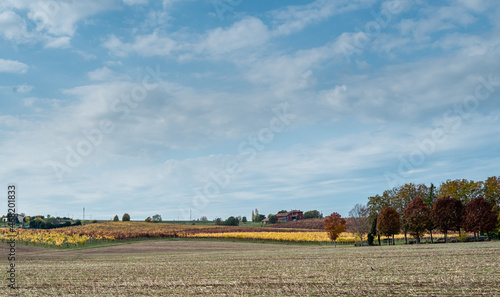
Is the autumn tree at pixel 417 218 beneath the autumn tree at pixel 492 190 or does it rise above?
beneath

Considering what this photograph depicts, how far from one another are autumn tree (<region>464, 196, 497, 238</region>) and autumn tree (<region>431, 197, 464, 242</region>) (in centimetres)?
226

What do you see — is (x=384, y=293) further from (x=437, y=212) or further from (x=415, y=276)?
(x=437, y=212)

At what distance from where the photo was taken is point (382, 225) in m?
84.1

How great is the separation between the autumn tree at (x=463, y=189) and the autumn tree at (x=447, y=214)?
10383 millimetres

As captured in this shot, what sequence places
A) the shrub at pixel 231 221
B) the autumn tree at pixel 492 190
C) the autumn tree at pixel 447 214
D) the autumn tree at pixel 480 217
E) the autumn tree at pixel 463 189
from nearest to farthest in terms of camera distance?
the autumn tree at pixel 480 217, the autumn tree at pixel 447 214, the autumn tree at pixel 492 190, the autumn tree at pixel 463 189, the shrub at pixel 231 221

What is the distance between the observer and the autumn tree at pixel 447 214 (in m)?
83.3

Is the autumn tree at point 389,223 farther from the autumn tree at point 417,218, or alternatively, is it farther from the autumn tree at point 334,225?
the autumn tree at point 334,225

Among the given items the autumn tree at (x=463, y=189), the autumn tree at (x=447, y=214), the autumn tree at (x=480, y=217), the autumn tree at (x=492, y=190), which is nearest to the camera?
the autumn tree at (x=480, y=217)

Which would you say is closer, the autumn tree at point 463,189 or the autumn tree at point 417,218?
the autumn tree at point 417,218

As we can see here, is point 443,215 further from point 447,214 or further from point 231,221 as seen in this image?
point 231,221

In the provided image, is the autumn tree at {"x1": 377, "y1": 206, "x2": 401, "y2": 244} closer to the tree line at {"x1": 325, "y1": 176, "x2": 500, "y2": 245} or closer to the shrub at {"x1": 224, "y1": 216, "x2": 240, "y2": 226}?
the tree line at {"x1": 325, "y1": 176, "x2": 500, "y2": 245}

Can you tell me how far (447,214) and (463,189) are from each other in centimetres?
1538

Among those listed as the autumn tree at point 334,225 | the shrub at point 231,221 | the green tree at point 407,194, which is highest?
the green tree at point 407,194

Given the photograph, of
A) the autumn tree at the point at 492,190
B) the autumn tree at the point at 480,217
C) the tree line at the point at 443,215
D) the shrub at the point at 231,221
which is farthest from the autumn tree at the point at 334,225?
the shrub at the point at 231,221
